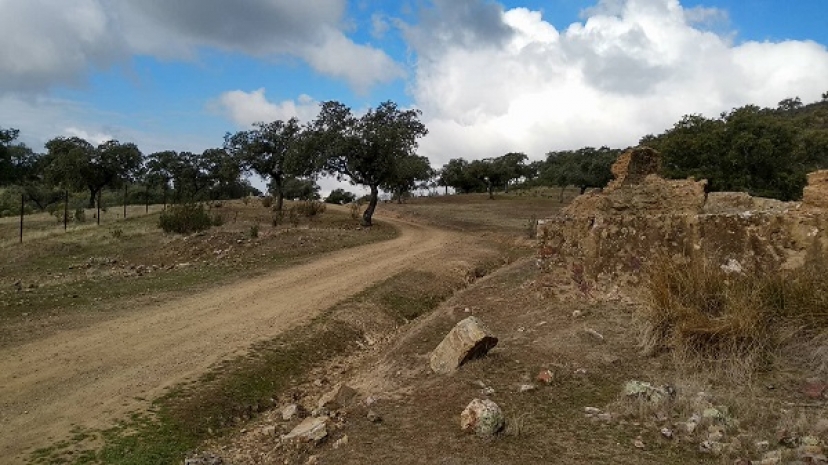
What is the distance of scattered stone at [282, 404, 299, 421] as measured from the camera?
6472 millimetres

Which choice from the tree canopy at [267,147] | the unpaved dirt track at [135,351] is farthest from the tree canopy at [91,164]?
the unpaved dirt track at [135,351]

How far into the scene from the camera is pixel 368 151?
88.0 ft

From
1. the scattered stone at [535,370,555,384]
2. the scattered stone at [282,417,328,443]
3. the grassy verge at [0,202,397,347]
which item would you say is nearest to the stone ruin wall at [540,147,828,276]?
the scattered stone at [535,370,555,384]

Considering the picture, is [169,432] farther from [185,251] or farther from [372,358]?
[185,251]

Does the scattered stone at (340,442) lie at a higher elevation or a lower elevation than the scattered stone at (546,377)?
lower

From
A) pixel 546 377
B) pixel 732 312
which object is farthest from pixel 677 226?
pixel 546 377

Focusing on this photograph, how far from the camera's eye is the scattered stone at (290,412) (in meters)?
6.47

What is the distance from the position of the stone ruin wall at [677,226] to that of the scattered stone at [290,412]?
512 cm

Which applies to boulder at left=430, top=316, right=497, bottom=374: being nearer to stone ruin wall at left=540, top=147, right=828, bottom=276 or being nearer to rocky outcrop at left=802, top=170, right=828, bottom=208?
stone ruin wall at left=540, top=147, right=828, bottom=276

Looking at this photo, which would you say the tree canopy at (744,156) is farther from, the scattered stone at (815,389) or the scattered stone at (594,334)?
the scattered stone at (815,389)

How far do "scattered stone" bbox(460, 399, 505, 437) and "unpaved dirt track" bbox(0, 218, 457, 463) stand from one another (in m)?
4.04

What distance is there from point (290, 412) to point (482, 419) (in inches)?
106

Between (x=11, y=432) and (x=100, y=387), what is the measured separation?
4.32ft

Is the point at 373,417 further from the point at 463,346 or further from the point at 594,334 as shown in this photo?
the point at 594,334
